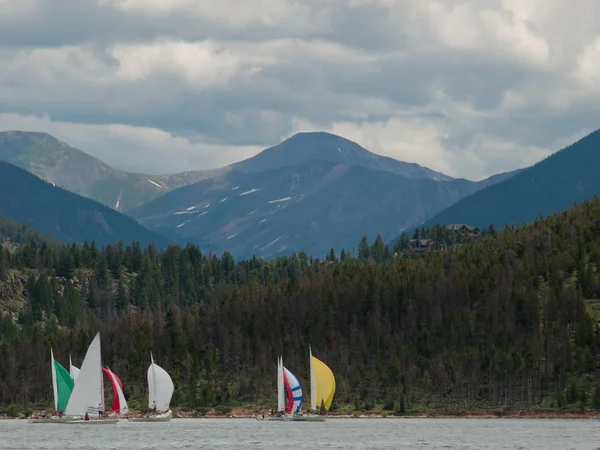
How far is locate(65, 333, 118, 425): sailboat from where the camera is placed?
193 m

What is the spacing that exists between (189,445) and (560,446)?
4683 centimetres

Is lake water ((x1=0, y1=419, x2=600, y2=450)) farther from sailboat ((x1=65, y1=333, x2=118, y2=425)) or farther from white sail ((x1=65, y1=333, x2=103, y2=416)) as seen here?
white sail ((x1=65, y1=333, x2=103, y2=416))

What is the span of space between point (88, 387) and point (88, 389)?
0.33 m

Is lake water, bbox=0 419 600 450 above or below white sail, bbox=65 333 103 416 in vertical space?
below

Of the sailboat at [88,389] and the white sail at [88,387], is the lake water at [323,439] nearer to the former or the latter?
the sailboat at [88,389]

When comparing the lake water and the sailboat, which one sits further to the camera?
the sailboat

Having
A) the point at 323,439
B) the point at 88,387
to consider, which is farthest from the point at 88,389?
the point at 323,439

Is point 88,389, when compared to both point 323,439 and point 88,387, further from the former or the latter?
point 323,439

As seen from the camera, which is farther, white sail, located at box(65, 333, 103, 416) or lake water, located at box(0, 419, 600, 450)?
white sail, located at box(65, 333, 103, 416)

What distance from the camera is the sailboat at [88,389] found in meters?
193

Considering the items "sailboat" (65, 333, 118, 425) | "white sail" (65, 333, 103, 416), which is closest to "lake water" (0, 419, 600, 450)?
"sailboat" (65, 333, 118, 425)

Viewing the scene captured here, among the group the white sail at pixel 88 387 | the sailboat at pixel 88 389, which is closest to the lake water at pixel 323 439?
the sailboat at pixel 88 389

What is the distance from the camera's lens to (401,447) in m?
164

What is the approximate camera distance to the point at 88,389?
195125mm
